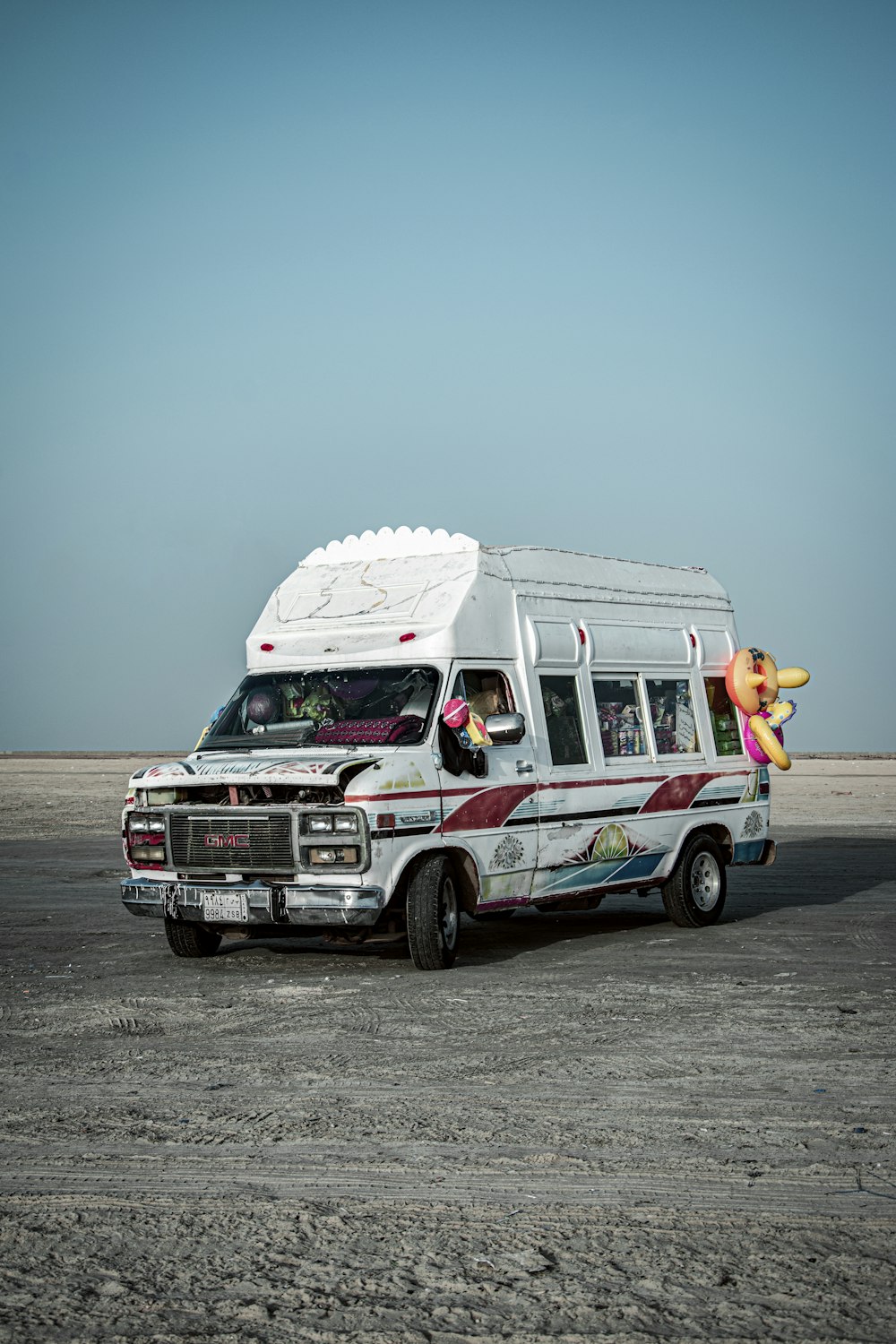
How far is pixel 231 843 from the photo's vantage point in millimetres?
10297

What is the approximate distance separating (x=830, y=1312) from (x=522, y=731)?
6.93 meters

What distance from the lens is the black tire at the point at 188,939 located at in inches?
440

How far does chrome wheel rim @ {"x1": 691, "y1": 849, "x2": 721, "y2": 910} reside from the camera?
1345 cm

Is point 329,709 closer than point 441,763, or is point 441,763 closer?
point 441,763

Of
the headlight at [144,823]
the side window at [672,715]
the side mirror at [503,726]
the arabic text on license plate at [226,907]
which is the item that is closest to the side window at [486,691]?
the side mirror at [503,726]

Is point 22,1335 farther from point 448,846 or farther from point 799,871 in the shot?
point 799,871

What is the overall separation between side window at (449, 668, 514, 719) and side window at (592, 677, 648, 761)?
122 cm

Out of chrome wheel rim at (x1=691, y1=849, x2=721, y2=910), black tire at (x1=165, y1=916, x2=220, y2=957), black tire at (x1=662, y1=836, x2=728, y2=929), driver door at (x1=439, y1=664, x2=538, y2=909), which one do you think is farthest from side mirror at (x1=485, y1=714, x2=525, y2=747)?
chrome wheel rim at (x1=691, y1=849, x2=721, y2=910)

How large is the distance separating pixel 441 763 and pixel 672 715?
3.56m

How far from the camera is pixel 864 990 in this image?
955 centimetres

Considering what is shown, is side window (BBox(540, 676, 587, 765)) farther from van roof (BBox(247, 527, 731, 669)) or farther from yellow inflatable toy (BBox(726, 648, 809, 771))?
yellow inflatable toy (BBox(726, 648, 809, 771))

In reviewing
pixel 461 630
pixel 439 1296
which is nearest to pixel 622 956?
pixel 461 630

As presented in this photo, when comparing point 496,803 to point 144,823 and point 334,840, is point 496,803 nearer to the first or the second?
point 334,840

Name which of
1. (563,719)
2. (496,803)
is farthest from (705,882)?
(496,803)
